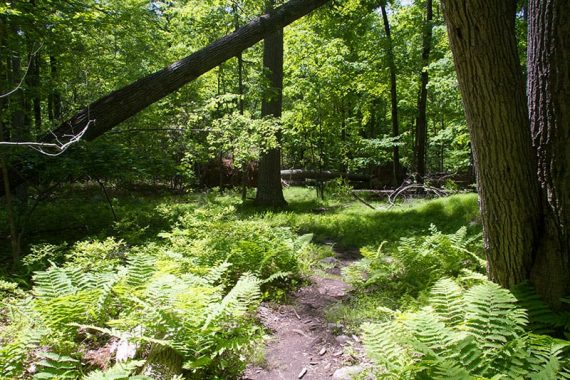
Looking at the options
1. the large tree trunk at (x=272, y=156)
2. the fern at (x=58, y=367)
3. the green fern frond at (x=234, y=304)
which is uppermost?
the large tree trunk at (x=272, y=156)

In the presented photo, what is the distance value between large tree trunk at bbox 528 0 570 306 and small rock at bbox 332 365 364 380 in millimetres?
1565

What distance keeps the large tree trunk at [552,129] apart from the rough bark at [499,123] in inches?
3.4

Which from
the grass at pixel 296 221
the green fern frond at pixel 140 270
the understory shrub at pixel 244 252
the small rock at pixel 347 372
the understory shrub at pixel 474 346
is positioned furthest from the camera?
the grass at pixel 296 221

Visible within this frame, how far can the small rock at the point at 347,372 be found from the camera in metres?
2.98

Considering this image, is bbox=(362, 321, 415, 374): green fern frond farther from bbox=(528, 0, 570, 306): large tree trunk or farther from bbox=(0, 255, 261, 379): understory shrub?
bbox=(528, 0, 570, 306): large tree trunk

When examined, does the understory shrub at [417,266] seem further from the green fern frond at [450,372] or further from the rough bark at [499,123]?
the green fern frond at [450,372]

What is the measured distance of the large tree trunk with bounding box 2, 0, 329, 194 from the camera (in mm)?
6766

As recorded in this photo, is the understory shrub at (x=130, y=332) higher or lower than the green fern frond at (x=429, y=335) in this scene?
lower

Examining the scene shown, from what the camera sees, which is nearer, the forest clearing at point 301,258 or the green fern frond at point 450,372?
the green fern frond at point 450,372

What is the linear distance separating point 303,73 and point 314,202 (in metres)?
4.06

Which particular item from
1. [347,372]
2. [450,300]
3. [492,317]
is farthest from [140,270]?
[492,317]

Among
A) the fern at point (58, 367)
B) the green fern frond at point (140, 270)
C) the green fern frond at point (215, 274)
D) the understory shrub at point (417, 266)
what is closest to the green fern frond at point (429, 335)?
the understory shrub at point (417, 266)

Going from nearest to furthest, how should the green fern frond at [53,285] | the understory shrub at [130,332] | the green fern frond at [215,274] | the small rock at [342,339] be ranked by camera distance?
the understory shrub at [130,332], the green fern frond at [53,285], the small rock at [342,339], the green fern frond at [215,274]

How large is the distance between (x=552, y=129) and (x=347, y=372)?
2.43 m
